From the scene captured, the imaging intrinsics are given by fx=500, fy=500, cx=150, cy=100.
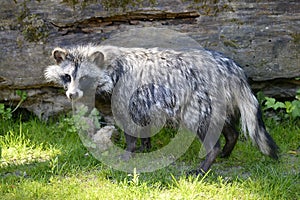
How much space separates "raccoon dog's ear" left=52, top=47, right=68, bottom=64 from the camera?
200 inches

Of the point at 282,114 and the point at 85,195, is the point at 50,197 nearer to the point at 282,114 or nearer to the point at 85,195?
the point at 85,195

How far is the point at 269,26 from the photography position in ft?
17.9

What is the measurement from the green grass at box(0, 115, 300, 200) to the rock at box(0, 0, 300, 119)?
0.64 m

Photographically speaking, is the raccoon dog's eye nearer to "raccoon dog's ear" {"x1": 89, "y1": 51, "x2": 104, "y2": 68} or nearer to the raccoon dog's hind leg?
"raccoon dog's ear" {"x1": 89, "y1": 51, "x2": 104, "y2": 68}

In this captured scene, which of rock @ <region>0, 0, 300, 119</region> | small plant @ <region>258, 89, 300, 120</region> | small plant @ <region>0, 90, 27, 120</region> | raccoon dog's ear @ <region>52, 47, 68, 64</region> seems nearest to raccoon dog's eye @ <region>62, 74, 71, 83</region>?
raccoon dog's ear @ <region>52, 47, 68, 64</region>

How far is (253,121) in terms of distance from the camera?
478 centimetres

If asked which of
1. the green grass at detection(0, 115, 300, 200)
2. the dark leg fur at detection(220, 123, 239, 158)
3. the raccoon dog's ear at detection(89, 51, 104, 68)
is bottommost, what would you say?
the green grass at detection(0, 115, 300, 200)

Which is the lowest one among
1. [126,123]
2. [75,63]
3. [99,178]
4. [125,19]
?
[99,178]

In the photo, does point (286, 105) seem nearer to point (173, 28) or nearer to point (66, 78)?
point (173, 28)

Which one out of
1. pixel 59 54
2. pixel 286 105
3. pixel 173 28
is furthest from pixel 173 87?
pixel 286 105

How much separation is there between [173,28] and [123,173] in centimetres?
175

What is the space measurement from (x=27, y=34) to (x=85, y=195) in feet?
7.32

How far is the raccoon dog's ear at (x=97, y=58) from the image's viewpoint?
16.6 feet

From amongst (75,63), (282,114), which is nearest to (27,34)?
(75,63)
